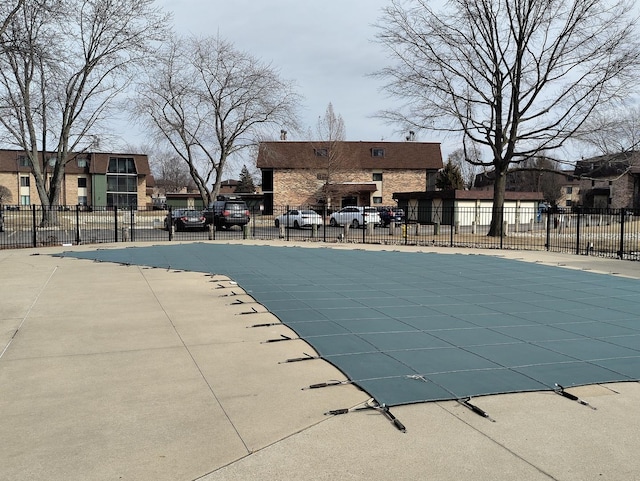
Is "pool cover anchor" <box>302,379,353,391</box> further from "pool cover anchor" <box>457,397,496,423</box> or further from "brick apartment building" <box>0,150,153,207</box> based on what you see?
"brick apartment building" <box>0,150,153,207</box>

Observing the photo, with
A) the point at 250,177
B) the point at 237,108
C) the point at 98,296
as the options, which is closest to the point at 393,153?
the point at 237,108

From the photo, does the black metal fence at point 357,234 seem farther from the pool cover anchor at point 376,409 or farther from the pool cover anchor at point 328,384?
the pool cover anchor at point 376,409

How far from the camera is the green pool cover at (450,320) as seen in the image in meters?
5.72

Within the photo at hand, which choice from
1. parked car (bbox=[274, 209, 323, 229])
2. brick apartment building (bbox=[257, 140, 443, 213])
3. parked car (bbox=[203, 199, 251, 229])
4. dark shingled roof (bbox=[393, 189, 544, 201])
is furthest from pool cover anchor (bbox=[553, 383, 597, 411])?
brick apartment building (bbox=[257, 140, 443, 213])

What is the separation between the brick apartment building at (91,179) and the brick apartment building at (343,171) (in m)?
23.7

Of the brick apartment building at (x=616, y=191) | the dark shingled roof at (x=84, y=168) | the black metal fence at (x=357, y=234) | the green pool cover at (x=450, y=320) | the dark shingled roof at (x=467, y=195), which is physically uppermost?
the dark shingled roof at (x=84, y=168)

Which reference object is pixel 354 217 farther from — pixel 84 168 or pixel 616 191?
pixel 84 168

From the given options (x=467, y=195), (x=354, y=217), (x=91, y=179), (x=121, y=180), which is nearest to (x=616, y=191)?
(x=467, y=195)

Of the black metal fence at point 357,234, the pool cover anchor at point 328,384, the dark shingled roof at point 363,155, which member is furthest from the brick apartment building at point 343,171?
the pool cover anchor at point 328,384

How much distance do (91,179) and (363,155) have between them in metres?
37.7

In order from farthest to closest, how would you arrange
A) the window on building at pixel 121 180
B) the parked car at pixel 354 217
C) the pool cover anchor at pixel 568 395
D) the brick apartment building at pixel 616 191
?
1. the window on building at pixel 121 180
2. the brick apartment building at pixel 616 191
3. the parked car at pixel 354 217
4. the pool cover anchor at pixel 568 395

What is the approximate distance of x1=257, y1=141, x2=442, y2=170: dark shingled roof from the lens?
60.3 meters

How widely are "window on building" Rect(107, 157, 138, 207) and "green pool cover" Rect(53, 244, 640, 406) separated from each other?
63.7 metres

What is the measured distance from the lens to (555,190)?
79.0 m
